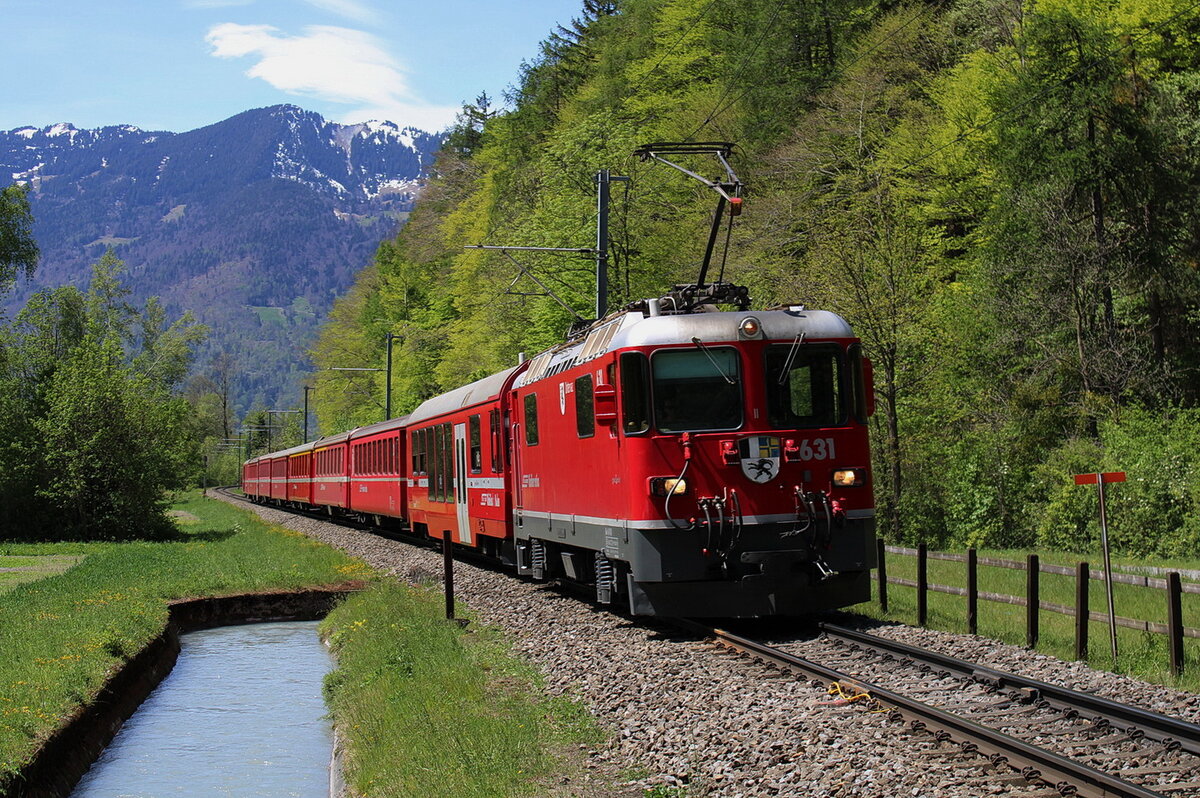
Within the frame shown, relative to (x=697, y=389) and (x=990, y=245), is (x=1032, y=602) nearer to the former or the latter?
(x=697, y=389)

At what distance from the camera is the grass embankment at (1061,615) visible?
33.2ft

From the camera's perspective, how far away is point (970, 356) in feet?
86.8

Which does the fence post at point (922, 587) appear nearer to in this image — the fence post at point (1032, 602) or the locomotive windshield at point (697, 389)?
the fence post at point (1032, 602)

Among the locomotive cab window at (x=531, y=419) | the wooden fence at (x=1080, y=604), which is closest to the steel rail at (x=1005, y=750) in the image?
the wooden fence at (x=1080, y=604)

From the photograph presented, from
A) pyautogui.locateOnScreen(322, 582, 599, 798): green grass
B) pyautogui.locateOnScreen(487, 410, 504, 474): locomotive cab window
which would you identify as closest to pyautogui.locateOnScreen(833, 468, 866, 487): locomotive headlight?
pyautogui.locateOnScreen(322, 582, 599, 798): green grass

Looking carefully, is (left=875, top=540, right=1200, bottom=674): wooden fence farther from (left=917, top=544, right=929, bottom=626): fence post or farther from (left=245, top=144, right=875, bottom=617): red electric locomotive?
(left=245, top=144, right=875, bottom=617): red electric locomotive

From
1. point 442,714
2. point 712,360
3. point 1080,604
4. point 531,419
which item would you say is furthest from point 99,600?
point 1080,604

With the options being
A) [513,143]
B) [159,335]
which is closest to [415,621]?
[513,143]

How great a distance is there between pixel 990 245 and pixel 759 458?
751 inches

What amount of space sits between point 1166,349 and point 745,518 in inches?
749

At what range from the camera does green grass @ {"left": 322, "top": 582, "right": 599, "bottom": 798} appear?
7719 millimetres

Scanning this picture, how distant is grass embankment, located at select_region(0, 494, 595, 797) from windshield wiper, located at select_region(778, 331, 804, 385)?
3749 mm

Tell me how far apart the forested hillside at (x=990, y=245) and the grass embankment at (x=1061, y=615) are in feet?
18.6

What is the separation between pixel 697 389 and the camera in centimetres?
1203
